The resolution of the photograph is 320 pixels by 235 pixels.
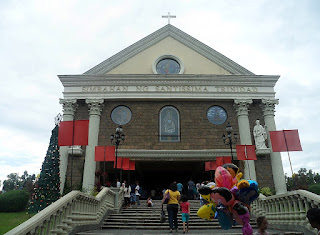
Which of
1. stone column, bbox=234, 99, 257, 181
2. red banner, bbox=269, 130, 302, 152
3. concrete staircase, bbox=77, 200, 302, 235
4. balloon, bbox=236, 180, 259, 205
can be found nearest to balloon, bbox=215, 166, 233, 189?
balloon, bbox=236, 180, 259, 205

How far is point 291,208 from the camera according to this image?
830 cm

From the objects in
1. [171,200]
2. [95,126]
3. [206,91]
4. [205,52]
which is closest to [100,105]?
[95,126]

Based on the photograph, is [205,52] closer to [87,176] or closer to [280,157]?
[280,157]

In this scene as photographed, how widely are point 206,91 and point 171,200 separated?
44.8 ft

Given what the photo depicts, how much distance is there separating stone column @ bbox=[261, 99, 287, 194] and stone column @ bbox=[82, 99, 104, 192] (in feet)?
42.1

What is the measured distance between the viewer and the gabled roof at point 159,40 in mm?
21562

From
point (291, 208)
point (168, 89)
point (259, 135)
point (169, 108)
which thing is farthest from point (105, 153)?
point (291, 208)

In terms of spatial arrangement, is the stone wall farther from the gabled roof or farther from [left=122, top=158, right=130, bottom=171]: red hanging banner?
the gabled roof

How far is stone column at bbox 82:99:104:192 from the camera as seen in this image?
60.1ft

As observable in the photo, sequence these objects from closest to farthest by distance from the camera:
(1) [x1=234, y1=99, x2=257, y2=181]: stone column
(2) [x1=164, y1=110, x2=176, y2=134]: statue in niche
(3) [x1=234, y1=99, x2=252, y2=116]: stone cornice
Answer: (1) [x1=234, y1=99, x2=257, y2=181]: stone column
(2) [x1=164, y1=110, x2=176, y2=134]: statue in niche
(3) [x1=234, y1=99, x2=252, y2=116]: stone cornice

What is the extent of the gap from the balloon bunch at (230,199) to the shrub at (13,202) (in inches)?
755

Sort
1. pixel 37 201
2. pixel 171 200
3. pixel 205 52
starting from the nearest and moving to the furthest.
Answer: pixel 171 200, pixel 37 201, pixel 205 52

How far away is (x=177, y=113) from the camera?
20719mm

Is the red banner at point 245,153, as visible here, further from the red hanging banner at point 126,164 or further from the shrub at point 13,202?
the shrub at point 13,202
